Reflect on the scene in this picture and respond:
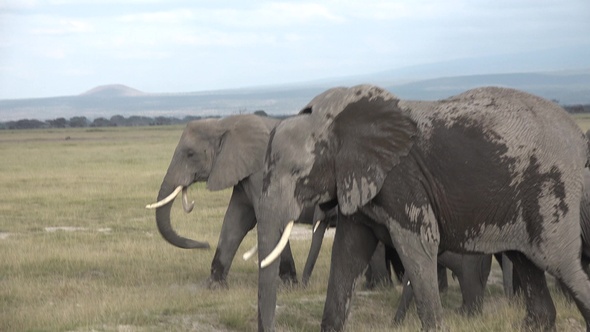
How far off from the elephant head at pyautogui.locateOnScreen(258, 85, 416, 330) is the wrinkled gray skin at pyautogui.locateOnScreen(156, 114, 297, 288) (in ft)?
10.8

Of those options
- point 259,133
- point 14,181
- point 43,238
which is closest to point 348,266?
point 259,133

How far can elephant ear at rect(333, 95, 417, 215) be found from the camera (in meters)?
6.85

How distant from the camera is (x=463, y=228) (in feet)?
23.5

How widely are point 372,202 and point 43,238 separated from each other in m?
7.95

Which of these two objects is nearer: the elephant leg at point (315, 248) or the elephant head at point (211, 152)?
the elephant leg at point (315, 248)

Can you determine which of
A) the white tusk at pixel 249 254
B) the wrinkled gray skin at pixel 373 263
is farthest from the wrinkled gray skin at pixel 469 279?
the white tusk at pixel 249 254

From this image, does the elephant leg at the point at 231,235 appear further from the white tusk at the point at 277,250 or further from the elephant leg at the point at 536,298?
the white tusk at the point at 277,250

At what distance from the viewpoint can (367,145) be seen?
6949mm

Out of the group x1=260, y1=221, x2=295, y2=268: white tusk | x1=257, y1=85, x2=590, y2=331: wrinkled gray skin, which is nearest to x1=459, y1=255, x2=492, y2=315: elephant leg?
x1=257, y1=85, x2=590, y2=331: wrinkled gray skin

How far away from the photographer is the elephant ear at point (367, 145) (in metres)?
6.85

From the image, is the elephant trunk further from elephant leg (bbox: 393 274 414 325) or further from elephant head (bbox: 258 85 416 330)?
elephant head (bbox: 258 85 416 330)

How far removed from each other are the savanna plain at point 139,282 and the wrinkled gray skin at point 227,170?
41cm

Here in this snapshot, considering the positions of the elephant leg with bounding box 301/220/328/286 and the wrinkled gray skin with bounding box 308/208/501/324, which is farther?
the elephant leg with bounding box 301/220/328/286

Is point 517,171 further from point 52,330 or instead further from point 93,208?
point 93,208
